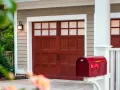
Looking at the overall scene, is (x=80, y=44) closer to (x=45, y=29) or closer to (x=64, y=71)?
(x=64, y=71)

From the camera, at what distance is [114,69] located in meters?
7.00

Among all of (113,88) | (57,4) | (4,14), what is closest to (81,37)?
(57,4)

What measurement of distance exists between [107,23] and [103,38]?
0.52 m

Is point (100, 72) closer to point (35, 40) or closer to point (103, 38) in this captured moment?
point (103, 38)

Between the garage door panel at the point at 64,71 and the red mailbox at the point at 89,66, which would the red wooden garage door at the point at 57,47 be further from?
the red mailbox at the point at 89,66

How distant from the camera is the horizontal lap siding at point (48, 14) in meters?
12.3

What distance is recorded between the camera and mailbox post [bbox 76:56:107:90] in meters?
5.76

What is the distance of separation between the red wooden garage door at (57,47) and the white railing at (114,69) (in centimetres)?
561

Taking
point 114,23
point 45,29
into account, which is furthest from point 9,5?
point 45,29

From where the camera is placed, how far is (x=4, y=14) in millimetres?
1292

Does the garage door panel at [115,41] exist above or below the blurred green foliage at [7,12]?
below

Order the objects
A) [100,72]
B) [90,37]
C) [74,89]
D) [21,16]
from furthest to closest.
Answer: [21,16] < [90,37] < [74,89] < [100,72]

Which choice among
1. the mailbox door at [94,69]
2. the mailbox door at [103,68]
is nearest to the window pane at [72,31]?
the mailbox door at [103,68]

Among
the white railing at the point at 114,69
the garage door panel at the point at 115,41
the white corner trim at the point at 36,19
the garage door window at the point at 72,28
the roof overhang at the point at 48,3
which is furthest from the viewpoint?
the garage door window at the point at 72,28
